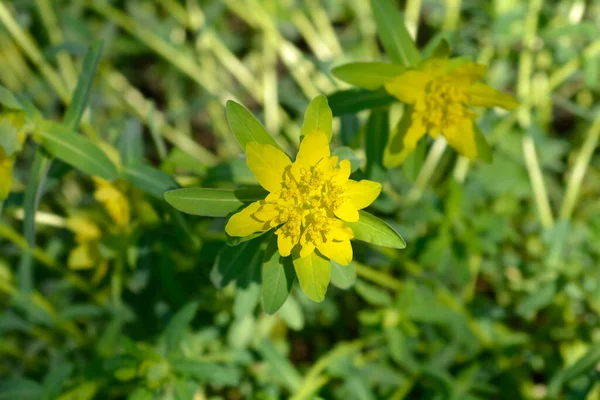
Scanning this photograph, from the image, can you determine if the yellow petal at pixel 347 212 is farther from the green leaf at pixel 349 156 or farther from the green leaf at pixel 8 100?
the green leaf at pixel 8 100

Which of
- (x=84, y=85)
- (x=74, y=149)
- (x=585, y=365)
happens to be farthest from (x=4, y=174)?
(x=585, y=365)

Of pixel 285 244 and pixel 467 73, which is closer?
pixel 285 244

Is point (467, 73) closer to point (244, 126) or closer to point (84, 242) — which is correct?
point (244, 126)

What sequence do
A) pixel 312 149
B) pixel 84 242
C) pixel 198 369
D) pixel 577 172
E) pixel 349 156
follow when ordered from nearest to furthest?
1. pixel 312 149
2. pixel 349 156
3. pixel 198 369
4. pixel 84 242
5. pixel 577 172

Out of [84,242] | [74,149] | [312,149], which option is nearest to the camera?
[312,149]

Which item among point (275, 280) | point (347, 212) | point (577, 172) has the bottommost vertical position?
point (275, 280)

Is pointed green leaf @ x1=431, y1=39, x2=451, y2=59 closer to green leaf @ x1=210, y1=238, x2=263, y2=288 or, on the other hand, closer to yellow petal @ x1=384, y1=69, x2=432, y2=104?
yellow petal @ x1=384, y1=69, x2=432, y2=104

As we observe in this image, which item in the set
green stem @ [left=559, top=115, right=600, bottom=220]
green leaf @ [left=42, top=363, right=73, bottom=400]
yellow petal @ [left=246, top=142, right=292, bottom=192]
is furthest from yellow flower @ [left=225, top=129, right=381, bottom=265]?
green stem @ [left=559, top=115, right=600, bottom=220]

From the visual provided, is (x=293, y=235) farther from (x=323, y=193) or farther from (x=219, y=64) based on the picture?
(x=219, y=64)
